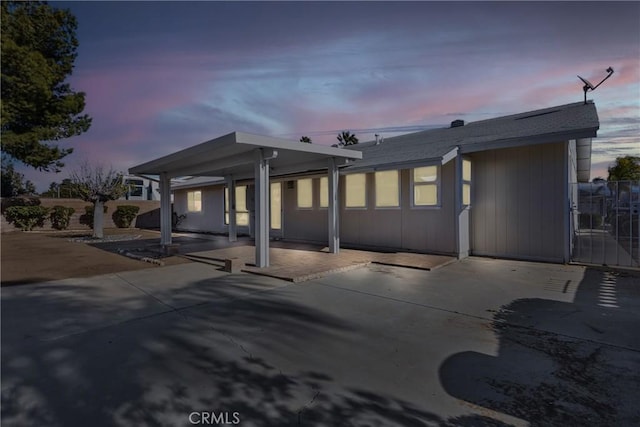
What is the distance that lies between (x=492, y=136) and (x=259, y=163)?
19.6 feet

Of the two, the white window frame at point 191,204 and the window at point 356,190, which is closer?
the window at point 356,190

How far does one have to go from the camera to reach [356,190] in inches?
421

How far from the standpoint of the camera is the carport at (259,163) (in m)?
6.94

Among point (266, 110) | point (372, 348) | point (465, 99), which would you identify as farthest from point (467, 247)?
point (266, 110)

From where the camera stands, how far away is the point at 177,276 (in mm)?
6500

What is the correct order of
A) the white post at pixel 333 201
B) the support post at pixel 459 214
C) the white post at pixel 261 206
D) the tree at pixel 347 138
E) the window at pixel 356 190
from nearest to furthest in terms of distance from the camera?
1. the white post at pixel 261 206
2. the support post at pixel 459 214
3. the white post at pixel 333 201
4. the window at pixel 356 190
5. the tree at pixel 347 138

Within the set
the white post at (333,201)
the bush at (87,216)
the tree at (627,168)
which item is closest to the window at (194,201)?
Answer: the bush at (87,216)

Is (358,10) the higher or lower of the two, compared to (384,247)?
higher

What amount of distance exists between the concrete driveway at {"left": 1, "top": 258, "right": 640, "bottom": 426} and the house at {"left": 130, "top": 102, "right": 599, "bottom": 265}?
258 cm

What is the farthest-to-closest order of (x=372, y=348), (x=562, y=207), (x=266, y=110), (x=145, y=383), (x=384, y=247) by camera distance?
(x=266, y=110)
(x=384, y=247)
(x=562, y=207)
(x=372, y=348)
(x=145, y=383)

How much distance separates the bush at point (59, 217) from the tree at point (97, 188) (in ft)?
13.3

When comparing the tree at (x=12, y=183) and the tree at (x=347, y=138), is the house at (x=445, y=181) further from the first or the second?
the tree at (x=347, y=138)

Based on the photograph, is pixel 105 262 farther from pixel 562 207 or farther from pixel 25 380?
pixel 562 207

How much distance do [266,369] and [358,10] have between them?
8295 millimetres
